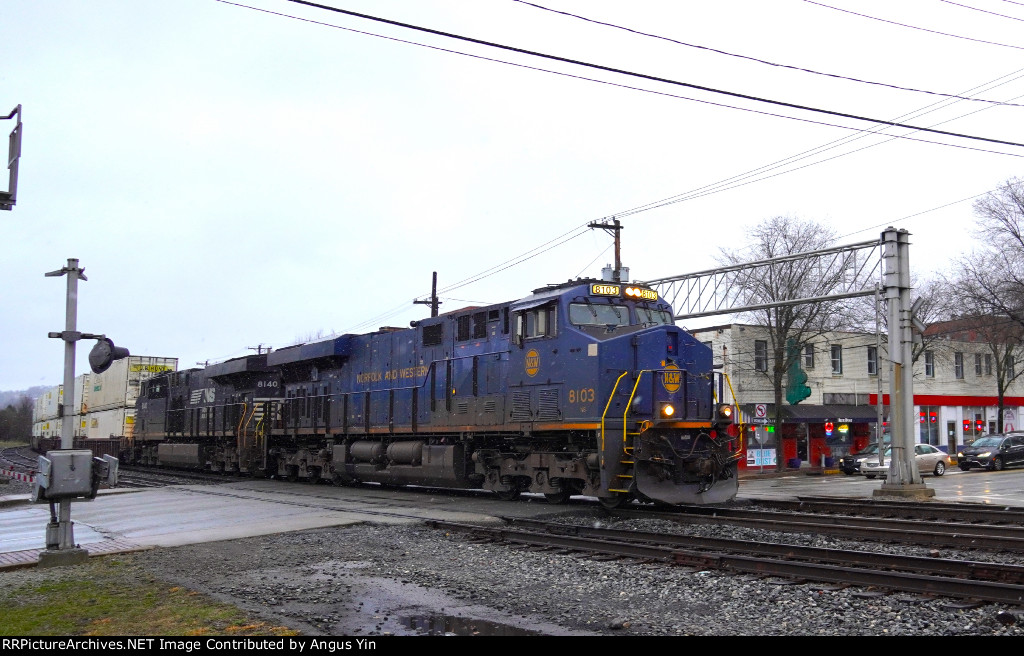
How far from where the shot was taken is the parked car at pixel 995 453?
3612cm

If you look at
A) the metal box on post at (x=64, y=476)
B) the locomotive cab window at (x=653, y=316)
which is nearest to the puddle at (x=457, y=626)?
the metal box on post at (x=64, y=476)

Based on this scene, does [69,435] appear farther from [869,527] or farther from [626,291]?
[869,527]

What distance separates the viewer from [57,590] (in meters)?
8.43

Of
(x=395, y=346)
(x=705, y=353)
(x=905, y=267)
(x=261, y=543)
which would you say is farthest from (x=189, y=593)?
(x=905, y=267)

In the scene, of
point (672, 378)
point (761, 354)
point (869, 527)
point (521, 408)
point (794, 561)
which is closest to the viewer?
point (794, 561)

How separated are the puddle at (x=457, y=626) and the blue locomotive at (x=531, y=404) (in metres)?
7.07

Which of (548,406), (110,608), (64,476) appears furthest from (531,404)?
(110,608)

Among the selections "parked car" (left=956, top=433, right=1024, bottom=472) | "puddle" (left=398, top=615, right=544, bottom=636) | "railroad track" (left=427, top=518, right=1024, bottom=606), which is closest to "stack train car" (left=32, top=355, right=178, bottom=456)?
"railroad track" (left=427, top=518, right=1024, bottom=606)

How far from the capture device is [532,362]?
1577cm

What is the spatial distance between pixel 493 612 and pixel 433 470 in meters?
11.2

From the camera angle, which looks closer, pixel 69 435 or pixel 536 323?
pixel 69 435

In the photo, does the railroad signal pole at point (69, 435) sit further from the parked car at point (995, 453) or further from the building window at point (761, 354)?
the parked car at point (995, 453)

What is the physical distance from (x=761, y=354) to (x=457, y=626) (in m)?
37.0

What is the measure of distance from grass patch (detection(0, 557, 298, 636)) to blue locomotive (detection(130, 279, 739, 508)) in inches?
295
